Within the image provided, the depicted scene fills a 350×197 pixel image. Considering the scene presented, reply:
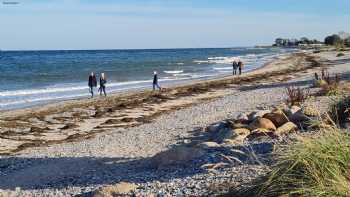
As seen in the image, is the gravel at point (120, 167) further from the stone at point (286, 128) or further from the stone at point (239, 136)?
the stone at point (286, 128)

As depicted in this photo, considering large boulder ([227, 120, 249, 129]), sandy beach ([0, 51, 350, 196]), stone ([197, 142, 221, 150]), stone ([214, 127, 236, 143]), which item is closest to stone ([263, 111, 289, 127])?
large boulder ([227, 120, 249, 129])

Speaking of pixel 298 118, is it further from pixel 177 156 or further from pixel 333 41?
pixel 333 41

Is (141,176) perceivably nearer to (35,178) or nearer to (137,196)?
(137,196)

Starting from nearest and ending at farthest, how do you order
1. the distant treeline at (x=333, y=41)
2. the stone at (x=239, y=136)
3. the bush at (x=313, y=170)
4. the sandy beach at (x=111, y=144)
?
the bush at (x=313, y=170)
the sandy beach at (x=111, y=144)
the stone at (x=239, y=136)
the distant treeline at (x=333, y=41)

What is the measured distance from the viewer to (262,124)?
1258 centimetres

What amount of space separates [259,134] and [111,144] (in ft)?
15.4

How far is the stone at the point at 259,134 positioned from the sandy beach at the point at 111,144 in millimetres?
1876

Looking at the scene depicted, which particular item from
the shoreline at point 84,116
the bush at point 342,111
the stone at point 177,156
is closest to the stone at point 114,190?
the stone at point 177,156

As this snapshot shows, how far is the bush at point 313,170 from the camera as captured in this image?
5422 millimetres

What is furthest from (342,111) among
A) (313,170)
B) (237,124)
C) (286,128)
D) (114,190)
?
(313,170)

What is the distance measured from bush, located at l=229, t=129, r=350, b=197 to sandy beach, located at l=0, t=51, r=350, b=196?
37.7 inches

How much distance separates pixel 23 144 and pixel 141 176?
872 centimetres

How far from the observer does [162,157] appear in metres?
10.2

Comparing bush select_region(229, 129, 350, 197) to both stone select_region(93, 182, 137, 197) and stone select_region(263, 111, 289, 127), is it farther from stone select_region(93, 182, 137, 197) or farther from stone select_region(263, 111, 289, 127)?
stone select_region(263, 111, 289, 127)
